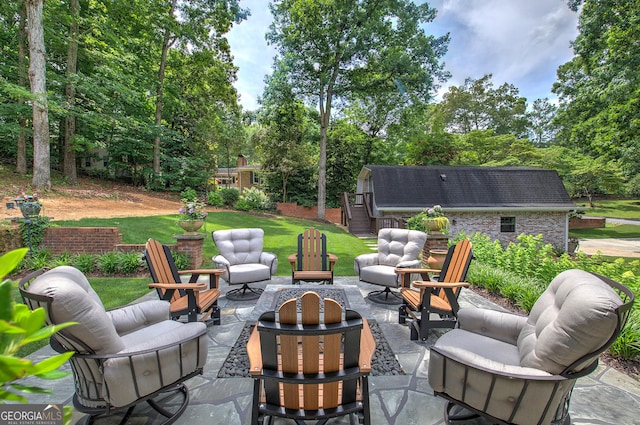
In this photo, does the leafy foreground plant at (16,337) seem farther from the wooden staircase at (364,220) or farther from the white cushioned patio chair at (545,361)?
the wooden staircase at (364,220)

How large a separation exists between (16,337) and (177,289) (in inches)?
112

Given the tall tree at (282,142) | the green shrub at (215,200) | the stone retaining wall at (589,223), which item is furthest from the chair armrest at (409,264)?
the stone retaining wall at (589,223)

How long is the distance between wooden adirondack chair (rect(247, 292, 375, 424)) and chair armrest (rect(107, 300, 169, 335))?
1421mm

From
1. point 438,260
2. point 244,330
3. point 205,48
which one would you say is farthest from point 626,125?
point 205,48

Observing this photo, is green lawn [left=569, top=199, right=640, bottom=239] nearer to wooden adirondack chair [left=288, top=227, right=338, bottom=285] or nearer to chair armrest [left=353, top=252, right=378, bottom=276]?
chair armrest [left=353, top=252, right=378, bottom=276]

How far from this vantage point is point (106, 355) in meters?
1.85

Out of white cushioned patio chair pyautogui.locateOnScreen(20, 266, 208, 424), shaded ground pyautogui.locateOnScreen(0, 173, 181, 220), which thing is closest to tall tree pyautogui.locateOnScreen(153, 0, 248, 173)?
shaded ground pyautogui.locateOnScreen(0, 173, 181, 220)

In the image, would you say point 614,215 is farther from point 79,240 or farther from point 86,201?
point 86,201

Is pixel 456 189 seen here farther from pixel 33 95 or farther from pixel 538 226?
pixel 33 95

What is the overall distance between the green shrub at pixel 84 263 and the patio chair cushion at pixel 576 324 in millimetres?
6939

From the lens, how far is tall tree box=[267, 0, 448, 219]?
14.0 metres

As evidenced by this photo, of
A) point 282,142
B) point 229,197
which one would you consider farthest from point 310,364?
point 282,142

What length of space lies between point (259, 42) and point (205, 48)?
3002 millimetres

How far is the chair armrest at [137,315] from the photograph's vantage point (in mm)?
2506
